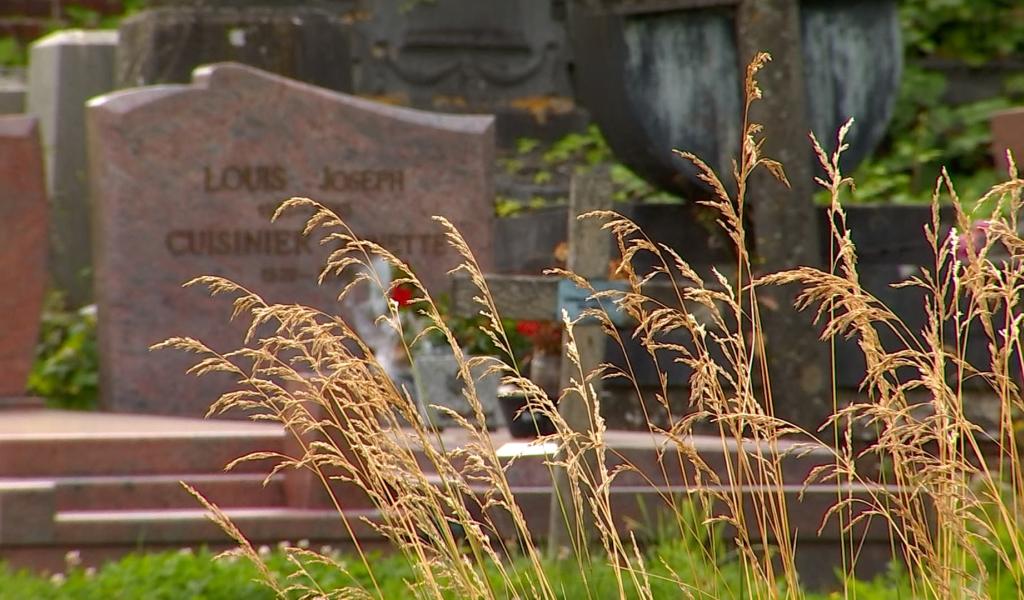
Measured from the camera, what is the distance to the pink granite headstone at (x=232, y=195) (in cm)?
587

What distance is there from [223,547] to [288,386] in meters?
0.74

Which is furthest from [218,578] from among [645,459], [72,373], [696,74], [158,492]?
[72,373]

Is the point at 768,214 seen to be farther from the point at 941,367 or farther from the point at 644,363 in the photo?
the point at 941,367

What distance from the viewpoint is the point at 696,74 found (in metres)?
5.43

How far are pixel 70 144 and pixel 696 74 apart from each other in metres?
3.98

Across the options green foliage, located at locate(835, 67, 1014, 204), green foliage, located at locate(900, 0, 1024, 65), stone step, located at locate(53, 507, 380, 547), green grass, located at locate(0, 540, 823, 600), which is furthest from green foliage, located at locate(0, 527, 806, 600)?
green foliage, located at locate(900, 0, 1024, 65)

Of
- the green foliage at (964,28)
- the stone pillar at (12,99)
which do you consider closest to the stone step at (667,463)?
the stone pillar at (12,99)

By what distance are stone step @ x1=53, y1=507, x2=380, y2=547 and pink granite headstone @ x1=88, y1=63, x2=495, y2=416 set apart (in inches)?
58.9

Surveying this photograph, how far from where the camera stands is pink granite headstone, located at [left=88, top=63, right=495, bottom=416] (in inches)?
231

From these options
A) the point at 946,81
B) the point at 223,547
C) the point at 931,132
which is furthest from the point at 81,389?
the point at 946,81

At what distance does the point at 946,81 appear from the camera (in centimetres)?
1047

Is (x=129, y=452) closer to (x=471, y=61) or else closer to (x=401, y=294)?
(x=401, y=294)

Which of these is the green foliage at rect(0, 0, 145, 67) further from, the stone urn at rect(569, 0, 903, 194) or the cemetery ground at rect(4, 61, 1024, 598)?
the stone urn at rect(569, 0, 903, 194)

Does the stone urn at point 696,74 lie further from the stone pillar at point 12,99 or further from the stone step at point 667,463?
the stone pillar at point 12,99
